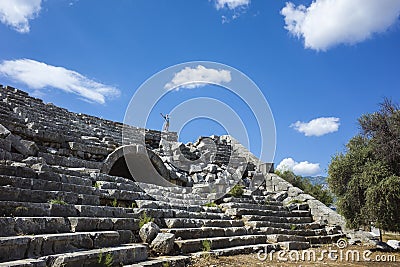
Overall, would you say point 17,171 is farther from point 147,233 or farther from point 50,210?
point 147,233

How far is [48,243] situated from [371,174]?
8605mm

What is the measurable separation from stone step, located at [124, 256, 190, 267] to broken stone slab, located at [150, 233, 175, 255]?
180 mm

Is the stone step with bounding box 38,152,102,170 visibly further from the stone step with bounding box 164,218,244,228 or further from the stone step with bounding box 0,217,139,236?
the stone step with bounding box 0,217,139,236

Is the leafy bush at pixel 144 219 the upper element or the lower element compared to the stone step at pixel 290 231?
upper

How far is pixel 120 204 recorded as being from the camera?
Result: 7254 mm

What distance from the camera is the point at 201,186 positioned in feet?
38.8

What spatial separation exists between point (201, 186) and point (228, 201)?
1139mm

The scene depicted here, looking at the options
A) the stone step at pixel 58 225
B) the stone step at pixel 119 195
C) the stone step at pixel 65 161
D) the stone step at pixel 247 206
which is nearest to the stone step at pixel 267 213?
the stone step at pixel 247 206

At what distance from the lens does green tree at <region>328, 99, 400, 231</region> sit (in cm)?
898

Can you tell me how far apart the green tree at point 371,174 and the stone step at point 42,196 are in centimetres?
730

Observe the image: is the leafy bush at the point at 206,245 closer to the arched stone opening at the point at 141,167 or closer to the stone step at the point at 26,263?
the stone step at the point at 26,263

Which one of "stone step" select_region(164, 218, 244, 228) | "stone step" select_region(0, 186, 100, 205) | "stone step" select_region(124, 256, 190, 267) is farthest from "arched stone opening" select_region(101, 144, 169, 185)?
"stone step" select_region(124, 256, 190, 267)

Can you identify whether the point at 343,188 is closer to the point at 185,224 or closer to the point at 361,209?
the point at 361,209

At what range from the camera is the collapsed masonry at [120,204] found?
4555 mm
